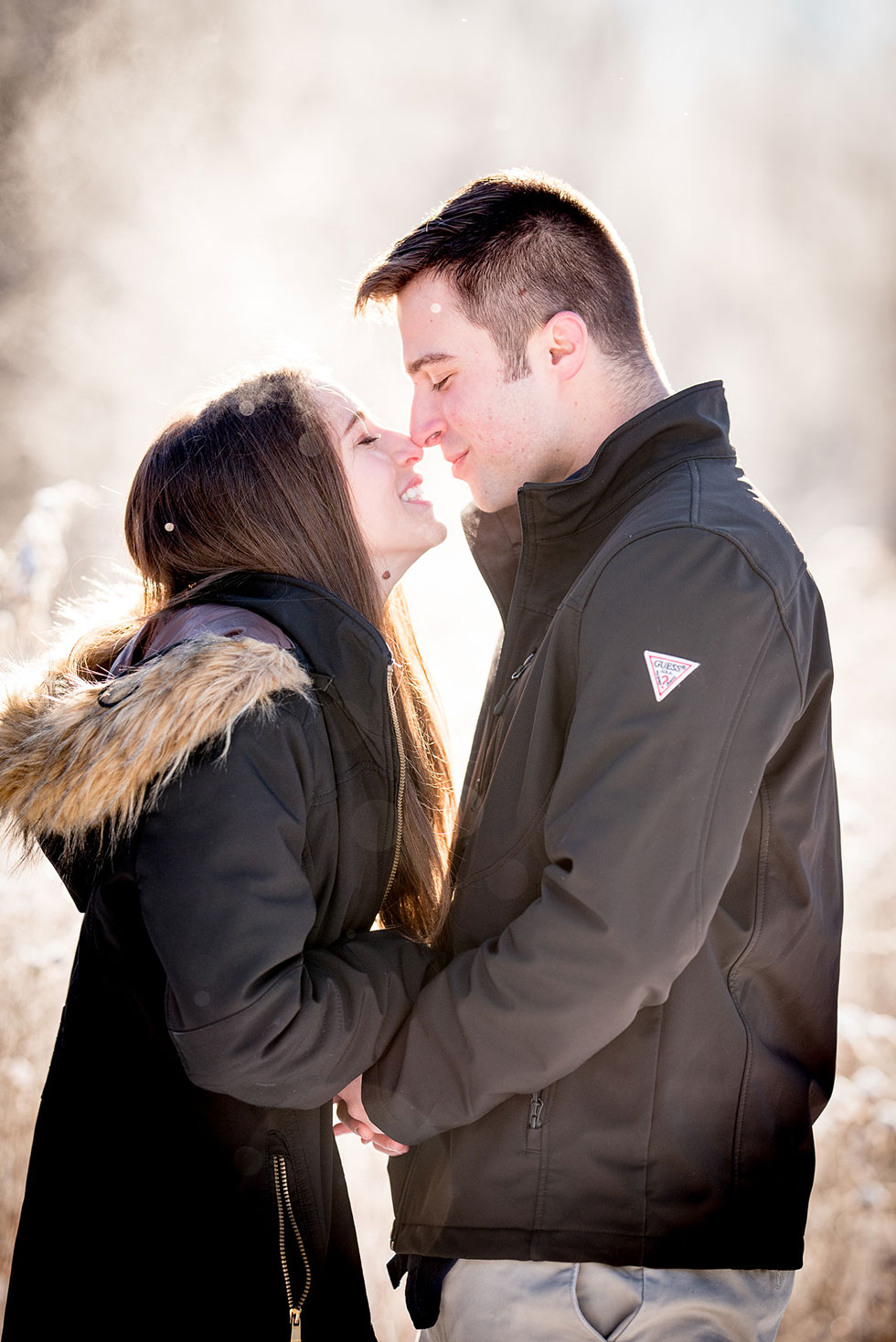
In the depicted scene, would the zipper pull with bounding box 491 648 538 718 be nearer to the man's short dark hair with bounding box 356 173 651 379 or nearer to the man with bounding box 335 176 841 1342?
the man with bounding box 335 176 841 1342

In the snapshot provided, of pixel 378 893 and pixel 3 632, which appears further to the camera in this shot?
pixel 3 632

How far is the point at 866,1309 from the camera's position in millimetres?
2854

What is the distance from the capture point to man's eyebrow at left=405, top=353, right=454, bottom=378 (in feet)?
7.63

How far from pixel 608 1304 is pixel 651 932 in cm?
70

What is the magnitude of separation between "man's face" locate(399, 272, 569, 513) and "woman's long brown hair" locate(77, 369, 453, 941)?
0.36 meters

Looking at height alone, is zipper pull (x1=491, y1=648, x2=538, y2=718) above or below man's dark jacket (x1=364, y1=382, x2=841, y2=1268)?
Result: above

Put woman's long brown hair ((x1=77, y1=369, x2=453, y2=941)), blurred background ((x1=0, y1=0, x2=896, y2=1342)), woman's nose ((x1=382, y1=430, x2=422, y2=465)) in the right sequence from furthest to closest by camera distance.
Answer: blurred background ((x1=0, y1=0, x2=896, y2=1342)) → woman's nose ((x1=382, y1=430, x2=422, y2=465)) → woman's long brown hair ((x1=77, y1=369, x2=453, y2=941))

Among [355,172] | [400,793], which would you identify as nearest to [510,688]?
[400,793]

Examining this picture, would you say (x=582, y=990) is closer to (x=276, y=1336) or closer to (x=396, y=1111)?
(x=396, y=1111)

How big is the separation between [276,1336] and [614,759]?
125 centimetres

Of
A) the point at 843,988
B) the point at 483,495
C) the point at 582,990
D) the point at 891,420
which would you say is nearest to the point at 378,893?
the point at 582,990

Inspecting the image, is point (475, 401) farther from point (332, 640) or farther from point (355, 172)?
point (355, 172)

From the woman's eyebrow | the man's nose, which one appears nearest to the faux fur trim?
the woman's eyebrow

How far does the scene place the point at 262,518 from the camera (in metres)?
1.96
